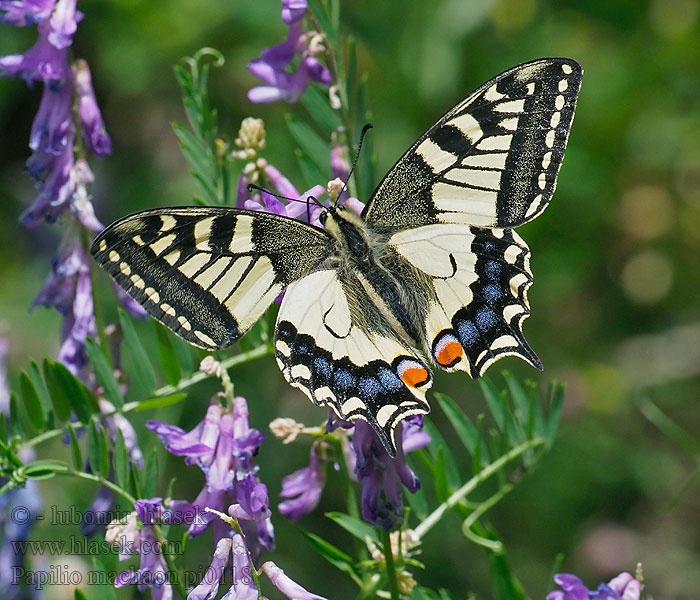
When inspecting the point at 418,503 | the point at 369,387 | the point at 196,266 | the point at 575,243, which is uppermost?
the point at 196,266

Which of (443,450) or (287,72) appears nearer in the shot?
(443,450)

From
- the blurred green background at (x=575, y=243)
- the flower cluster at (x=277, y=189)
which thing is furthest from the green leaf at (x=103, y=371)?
the blurred green background at (x=575, y=243)

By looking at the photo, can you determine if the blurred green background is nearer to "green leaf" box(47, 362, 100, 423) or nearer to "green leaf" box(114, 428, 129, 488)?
"green leaf" box(47, 362, 100, 423)

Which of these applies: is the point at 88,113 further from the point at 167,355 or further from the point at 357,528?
the point at 357,528

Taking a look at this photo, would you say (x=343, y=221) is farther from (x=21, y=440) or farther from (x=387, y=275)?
(x=21, y=440)

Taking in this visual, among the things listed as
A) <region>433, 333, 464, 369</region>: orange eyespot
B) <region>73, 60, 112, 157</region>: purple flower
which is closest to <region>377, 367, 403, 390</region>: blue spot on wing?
<region>433, 333, 464, 369</region>: orange eyespot

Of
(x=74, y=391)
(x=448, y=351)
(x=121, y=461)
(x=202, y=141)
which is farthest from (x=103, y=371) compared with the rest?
(x=448, y=351)

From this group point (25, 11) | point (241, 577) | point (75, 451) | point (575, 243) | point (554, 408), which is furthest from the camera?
point (575, 243)
